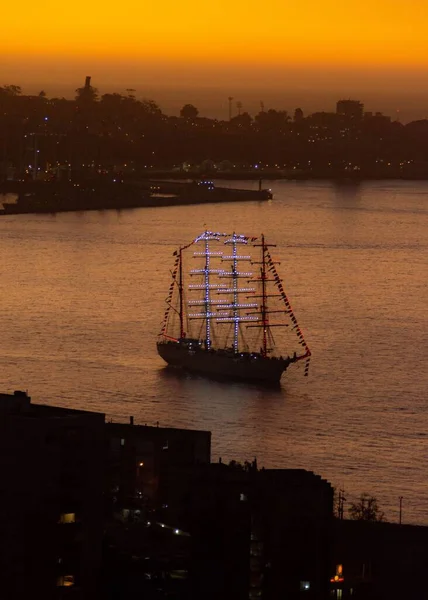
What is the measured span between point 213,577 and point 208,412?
482cm

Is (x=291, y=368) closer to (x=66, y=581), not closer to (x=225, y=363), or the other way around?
(x=225, y=363)

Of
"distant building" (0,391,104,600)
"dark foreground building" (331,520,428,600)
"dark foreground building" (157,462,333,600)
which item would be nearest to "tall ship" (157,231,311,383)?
"dark foreground building" (331,520,428,600)

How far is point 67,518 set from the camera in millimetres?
4754

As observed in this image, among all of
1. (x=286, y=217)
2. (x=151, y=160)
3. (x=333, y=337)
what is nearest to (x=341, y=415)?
A: (x=333, y=337)

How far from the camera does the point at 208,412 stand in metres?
9.73

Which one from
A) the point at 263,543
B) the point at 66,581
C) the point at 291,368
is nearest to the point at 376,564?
the point at 263,543

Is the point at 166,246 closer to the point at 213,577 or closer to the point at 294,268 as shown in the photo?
the point at 294,268

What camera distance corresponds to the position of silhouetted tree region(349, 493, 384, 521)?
6660 millimetres

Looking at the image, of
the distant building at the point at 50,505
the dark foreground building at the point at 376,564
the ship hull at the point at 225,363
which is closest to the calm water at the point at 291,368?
the ship hull at the point at 225,363

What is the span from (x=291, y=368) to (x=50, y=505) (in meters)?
6.79

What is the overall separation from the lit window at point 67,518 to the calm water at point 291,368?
8.55 feet

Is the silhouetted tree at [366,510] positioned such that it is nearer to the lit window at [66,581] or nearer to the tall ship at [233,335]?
the lit window at [66,581]

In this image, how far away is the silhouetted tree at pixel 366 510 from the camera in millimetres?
6660

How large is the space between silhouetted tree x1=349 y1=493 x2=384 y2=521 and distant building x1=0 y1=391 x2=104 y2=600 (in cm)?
183
